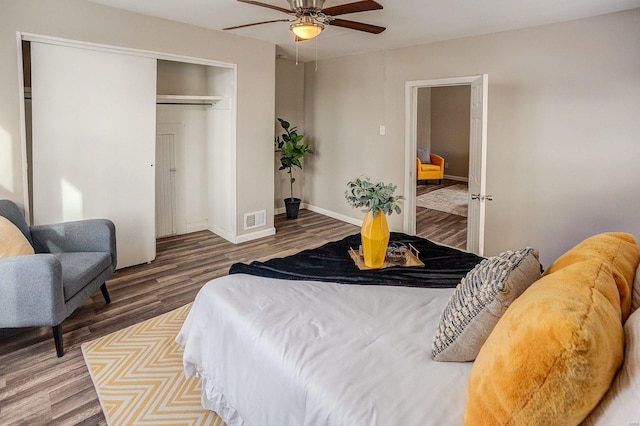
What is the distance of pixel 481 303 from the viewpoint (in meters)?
1.29

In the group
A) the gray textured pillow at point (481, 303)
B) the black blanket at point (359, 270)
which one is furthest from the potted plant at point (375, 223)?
the gray textured pillow at point (481, 303)

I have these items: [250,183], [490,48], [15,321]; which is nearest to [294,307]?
[15,321]

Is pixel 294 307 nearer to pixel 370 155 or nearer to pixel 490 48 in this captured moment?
pixel 490 48

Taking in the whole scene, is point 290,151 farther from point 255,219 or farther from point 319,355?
point 319,355

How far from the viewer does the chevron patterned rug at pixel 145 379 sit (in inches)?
80.4

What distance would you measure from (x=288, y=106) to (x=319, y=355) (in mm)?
5488

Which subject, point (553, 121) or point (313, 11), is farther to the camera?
point (553, 121)

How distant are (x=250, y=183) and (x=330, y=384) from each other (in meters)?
3.92

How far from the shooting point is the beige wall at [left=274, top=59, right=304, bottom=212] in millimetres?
6242

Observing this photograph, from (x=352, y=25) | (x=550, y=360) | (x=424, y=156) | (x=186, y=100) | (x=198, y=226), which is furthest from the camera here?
(x=424, y=156)

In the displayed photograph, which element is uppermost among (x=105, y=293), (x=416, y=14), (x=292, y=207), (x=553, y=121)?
(x=416, y=14)

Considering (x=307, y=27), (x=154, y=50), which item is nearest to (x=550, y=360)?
(x=307, y=27)

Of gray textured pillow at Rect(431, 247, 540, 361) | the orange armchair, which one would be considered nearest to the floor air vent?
gray textured pillow at Rect(431, 247, 540, 361)

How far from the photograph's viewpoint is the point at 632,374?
2.84 feet
